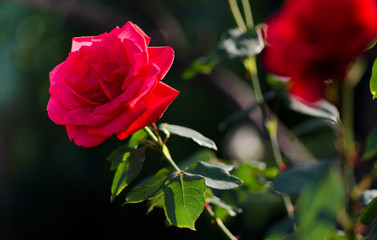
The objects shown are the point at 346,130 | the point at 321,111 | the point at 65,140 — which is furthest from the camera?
the point at 65,140

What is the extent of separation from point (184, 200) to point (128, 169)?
75 millimetres

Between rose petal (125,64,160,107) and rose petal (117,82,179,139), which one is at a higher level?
rose petal (125,64,160,107)

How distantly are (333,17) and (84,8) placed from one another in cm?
207

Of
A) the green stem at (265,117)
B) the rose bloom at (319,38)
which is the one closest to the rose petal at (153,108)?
the rose bloom at (319,38)

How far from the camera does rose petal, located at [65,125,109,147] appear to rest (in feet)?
1.63

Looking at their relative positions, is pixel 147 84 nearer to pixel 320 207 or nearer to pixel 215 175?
pixel 215 175

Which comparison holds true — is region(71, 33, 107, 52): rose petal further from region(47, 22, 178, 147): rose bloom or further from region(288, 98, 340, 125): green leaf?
region(288, 98, 340, 125): green leaf

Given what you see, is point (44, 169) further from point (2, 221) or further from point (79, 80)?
point (79, 80)

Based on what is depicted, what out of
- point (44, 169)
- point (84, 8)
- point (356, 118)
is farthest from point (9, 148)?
point (356, 118)

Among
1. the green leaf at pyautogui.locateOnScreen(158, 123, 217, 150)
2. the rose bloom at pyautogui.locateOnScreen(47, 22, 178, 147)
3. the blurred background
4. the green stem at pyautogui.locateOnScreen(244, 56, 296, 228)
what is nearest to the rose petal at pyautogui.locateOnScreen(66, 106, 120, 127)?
the rose bloom at pyautogui.locateOnScreen(47, 22, 178, 147)

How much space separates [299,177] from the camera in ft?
1.14

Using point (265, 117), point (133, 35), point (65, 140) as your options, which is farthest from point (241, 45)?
point (65, 140)

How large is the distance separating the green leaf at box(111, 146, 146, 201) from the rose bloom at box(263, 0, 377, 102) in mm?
214

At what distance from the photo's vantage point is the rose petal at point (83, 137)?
50 cm
